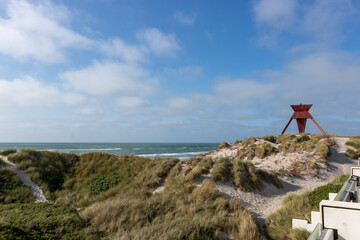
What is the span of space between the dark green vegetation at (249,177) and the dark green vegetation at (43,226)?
7872mm

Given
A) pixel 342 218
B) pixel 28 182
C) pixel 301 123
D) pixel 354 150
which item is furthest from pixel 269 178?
pixel 301 123

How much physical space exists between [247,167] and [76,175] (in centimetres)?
1115

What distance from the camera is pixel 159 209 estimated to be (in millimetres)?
7594

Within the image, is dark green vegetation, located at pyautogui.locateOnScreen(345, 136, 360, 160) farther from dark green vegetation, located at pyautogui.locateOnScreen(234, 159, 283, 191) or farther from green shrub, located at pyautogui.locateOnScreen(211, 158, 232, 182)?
green shrub, located at pyautogui.locateOnScreen(211, 158, 232, 182)

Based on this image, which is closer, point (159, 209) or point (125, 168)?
point (159, 209)

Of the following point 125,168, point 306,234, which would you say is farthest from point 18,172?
point 306,234

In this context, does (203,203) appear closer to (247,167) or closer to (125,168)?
(247,167)

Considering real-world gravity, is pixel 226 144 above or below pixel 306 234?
above

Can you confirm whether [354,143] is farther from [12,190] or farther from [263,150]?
[12,190]

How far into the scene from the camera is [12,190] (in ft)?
33.7

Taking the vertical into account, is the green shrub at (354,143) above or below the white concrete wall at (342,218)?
above

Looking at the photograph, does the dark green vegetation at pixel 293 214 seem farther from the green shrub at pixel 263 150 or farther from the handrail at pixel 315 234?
the green shrub at pixel 263 150

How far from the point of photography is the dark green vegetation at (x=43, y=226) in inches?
190

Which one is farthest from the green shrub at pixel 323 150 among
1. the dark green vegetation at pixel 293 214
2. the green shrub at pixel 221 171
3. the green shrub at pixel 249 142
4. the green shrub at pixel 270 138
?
the dark green vegetation at pixel 293 214
